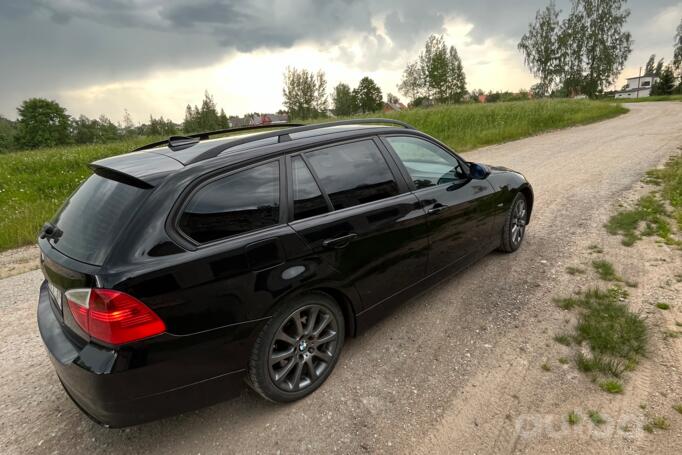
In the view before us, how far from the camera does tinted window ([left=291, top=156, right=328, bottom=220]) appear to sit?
239cm

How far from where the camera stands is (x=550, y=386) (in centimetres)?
238

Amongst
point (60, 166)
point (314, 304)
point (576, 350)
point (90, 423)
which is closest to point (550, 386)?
point (576, 350)

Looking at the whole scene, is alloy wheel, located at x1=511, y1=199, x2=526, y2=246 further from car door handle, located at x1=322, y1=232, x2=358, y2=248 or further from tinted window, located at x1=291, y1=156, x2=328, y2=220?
tinted window, located at x1=291, y1=156, x2=328, y2=220

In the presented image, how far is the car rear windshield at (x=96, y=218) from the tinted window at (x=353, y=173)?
44.2 inches

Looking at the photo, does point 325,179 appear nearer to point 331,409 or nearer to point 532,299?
point 331,409

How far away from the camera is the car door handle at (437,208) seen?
10.0 ft

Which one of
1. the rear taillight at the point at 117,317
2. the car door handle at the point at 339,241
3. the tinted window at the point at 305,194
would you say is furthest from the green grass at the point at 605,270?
the rear taillight at the point at 117,317

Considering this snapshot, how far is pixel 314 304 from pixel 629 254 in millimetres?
3654

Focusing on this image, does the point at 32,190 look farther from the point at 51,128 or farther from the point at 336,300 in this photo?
the point at 51,128

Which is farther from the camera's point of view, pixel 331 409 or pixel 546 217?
pixel 546 217

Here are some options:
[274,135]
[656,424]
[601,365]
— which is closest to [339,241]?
[274,135]

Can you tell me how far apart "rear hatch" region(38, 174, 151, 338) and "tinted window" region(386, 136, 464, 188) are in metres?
1.98

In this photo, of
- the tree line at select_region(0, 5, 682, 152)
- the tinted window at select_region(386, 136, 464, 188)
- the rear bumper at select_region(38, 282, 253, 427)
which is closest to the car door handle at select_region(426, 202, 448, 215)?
the tinted window at select_region(386, 136, 464, 188)

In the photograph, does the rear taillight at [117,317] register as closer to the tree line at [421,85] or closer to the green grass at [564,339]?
the green grass at [564,339]
